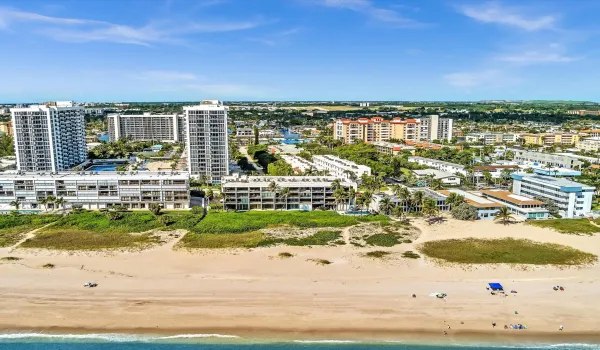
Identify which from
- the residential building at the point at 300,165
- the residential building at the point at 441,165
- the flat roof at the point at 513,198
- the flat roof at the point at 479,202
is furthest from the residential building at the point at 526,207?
the residential building at the point at 300,165

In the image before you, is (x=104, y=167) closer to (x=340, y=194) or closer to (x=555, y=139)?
(x=340, y=194)

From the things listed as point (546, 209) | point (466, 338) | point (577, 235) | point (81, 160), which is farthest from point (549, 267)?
point (81, 160)

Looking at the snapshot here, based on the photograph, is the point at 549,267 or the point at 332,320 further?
the point at 549,267

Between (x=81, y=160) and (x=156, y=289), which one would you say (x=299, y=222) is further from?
(x=81, y=160)

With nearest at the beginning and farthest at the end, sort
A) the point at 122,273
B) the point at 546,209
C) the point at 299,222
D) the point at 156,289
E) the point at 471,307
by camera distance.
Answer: the point at 471,307 < the point at 156,289 < the point at 122,273 < the point at 299,222 < the point at 546,209

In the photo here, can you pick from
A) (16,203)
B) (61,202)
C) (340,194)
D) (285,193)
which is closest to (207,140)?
(285,193)
